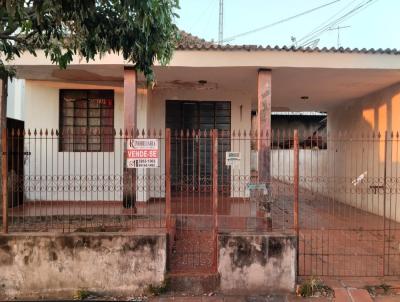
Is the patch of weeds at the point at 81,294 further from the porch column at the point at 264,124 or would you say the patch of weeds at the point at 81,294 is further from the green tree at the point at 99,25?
the porch column at the point at 264,124

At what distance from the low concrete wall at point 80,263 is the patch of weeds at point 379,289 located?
2658 mm

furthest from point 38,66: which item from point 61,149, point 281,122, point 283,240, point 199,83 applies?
point 281,122

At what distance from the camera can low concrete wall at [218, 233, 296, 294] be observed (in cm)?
537

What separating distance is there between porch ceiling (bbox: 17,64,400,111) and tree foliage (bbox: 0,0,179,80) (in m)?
3.52

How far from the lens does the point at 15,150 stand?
8539 millimetres

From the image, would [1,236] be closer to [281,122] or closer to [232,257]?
[232,257]

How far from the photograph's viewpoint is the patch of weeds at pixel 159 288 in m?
5.32

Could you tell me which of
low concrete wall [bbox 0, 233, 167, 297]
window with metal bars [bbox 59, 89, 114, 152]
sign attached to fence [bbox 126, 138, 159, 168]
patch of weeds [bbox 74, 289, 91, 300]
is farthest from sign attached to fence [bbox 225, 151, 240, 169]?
window with metal bars [bbox 59, 89, 114, 152]

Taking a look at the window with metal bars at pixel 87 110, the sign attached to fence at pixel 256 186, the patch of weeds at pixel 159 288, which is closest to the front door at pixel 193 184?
the patch of weeds at pixel 159 288

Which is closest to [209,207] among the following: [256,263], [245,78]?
[245,78]

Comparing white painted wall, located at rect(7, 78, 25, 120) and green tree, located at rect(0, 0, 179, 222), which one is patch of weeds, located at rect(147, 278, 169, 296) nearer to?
green tree, located at rect(0, 0, 179, 222)

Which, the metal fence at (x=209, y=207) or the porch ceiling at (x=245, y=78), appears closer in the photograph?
the metal fence at (x=209, y=207)

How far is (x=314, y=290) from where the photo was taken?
17.4ft

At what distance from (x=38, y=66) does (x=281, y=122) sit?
11678 mm
